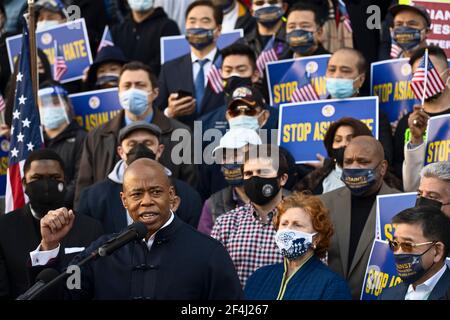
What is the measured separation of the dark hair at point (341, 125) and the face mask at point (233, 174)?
0.88 meters

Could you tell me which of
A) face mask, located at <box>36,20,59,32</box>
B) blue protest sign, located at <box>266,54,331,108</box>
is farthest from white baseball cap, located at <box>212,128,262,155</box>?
face mask, located at <box>36,20,59,32</box>

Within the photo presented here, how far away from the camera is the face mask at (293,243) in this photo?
32.0ft

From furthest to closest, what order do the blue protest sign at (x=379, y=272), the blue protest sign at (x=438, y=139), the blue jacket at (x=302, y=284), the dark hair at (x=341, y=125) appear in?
1. the dark hair at (x=341, y=125)
2. the blue protest sign at (x=438, y=139)
3. the blue protest sign at (x=379, y=272)
4. the blue jacket at (x=302, y=284)

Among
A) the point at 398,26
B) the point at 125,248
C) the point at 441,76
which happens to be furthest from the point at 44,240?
the point at 398,26

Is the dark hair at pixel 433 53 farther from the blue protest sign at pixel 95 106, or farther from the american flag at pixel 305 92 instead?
the blue protest sign at pixel 95 106

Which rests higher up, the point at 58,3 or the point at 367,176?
the point at 58,3

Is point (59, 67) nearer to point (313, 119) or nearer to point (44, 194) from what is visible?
point (313, 119)

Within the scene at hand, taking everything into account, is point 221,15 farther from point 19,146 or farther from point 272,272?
point 272,272

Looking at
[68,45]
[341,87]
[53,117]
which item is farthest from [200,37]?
[341,87]

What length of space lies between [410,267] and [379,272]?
43.8 inches

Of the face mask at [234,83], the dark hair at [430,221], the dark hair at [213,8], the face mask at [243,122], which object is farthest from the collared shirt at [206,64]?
the dark hair at [430,221]

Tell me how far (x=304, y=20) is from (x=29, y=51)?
301 cm

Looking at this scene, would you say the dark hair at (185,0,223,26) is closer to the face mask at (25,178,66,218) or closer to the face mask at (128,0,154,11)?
the face mask at (128,0,154,11)

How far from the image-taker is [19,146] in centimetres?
1262
